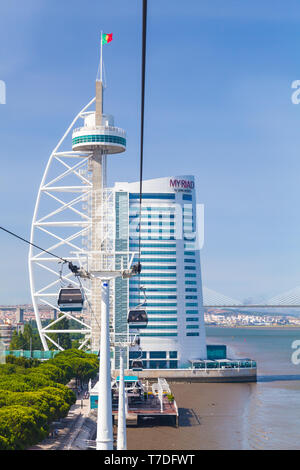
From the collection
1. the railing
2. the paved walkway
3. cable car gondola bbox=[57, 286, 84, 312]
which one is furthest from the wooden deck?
the railing

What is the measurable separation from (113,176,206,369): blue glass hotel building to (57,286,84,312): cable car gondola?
76.6 meters

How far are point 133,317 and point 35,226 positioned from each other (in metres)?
66.8

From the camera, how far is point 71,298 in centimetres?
2653

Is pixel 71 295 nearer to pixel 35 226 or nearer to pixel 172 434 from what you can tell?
pixel 172 434

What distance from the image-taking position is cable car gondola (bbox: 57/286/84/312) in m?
26.3

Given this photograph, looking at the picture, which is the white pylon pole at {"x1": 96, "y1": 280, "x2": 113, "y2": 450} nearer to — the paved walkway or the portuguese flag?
the paved walkway

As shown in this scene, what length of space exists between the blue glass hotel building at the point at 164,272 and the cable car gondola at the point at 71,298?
251 feet

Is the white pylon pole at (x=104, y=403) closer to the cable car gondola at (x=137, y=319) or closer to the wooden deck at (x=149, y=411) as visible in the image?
the cable car gondola at (x=137, y=319)

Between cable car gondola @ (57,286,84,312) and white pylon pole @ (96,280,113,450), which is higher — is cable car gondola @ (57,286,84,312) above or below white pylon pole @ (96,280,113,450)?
above

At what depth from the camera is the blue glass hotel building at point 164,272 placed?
104m

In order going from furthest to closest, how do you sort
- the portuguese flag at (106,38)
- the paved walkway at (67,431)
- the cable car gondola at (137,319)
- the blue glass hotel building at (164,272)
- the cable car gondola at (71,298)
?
the blue glass hotel building at (164,272) < the portuguese flag at (106,38) < the paved walkway at (67,431) < the cable car gondola at (137,319) < the cable car gondola at (71,298)

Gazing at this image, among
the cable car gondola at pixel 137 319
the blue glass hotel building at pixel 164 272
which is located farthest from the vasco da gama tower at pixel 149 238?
the cable car gondola at pixel 137 319

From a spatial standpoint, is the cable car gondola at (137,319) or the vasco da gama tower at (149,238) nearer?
the cable car gondola at (137,319)

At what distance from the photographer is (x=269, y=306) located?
173000 mm
